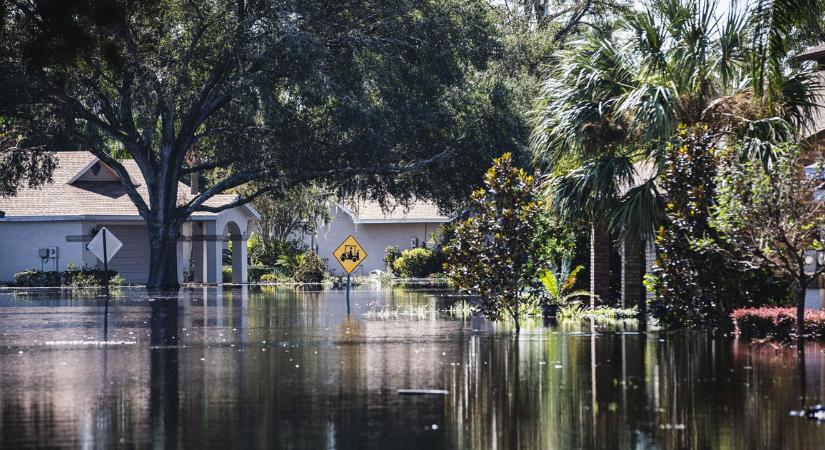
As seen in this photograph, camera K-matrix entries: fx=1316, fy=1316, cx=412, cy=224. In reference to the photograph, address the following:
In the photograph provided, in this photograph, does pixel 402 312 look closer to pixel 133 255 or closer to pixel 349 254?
pixel 349 254

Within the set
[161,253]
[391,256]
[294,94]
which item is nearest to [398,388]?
[294,94]

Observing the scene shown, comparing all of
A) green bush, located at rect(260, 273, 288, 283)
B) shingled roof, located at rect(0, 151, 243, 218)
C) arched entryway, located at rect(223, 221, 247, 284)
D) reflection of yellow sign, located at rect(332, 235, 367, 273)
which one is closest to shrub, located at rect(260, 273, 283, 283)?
green bush, located at rect(260, 273, 288, 283)

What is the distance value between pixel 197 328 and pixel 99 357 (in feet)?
21.8

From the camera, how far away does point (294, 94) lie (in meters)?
43.9

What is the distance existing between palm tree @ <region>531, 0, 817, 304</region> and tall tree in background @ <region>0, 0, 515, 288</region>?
52.2 feet

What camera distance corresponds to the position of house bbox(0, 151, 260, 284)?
54750mm

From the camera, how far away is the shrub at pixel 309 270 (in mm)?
60094

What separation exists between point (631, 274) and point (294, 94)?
18515mm

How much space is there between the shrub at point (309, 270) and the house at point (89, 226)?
283 cm

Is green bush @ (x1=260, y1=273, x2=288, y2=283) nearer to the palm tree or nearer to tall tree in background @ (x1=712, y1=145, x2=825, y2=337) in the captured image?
the palm tree

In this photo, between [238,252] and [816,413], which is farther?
[238,252]

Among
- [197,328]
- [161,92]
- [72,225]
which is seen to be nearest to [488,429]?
[197,328]

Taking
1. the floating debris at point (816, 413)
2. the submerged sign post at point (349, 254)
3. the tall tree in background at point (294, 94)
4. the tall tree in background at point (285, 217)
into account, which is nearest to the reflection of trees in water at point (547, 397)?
the floating debris at point (816, 413)

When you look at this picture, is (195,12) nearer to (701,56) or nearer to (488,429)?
(701,56)
